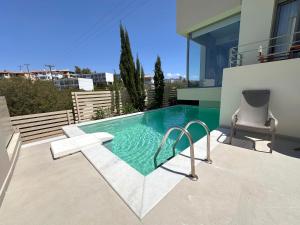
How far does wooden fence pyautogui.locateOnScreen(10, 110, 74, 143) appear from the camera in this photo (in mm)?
4635

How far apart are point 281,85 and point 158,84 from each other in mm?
8012

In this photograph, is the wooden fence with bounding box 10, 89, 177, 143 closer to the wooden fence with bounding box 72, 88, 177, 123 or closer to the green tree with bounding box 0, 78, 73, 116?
the wooden fence with bounding box 72, 88, 177, 123

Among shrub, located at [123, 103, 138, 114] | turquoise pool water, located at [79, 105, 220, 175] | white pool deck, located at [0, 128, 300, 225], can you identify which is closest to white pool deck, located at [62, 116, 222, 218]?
white pool deck, located at [0, 128, 300, 225]

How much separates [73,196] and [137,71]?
27.8 ft

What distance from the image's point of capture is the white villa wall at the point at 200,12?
19.7ft

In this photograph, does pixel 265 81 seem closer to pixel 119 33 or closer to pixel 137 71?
pixel 137 71

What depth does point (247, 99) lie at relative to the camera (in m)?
3.66

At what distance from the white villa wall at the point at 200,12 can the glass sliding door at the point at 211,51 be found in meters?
0.44

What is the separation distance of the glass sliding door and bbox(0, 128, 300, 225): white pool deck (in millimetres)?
5664

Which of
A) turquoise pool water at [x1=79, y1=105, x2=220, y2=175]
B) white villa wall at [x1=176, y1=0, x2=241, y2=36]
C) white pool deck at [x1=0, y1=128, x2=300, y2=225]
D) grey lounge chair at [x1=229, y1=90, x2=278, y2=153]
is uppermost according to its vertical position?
white villa wall at [x1=176, y1=0, x2=241, y2=36]

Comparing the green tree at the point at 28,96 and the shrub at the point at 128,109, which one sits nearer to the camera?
the green tree at the point at 28,96

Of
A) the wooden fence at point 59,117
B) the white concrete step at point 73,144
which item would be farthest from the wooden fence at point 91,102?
the white concrete step at point 73,144

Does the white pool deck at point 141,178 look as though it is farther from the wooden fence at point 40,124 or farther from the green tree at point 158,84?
the green tree at point 158,84

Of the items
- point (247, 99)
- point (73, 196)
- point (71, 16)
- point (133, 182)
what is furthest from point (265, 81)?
point (71, 16)
